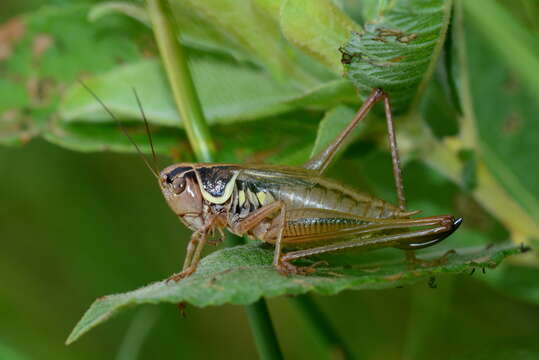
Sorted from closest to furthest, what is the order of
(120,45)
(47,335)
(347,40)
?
(347,40), (120,45), (47,335)

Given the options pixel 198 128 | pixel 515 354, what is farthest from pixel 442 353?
pixel 198 128

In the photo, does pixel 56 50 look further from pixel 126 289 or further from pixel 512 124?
pixel 512 124

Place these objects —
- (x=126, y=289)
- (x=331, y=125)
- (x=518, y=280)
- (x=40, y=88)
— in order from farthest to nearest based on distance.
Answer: (x=126, y=289), (x=40, y=88), (x=518, y=280), (x=331, y=125)

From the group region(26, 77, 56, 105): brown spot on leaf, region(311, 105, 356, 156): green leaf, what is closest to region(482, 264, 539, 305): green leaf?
region(311, 105, 356, 156): green leaf

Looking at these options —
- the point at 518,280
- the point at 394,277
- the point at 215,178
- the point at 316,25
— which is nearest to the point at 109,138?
the point at 215,178

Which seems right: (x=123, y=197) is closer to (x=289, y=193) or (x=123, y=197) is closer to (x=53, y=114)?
(x=53, y=114)

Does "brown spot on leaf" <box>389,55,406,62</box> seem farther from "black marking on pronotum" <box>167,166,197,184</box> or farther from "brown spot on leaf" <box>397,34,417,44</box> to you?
"black marking on pronotum" <box>167,166,197,184</box>

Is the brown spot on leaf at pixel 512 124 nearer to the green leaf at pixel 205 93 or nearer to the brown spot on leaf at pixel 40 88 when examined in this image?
the green leaf at pixel 205 93
